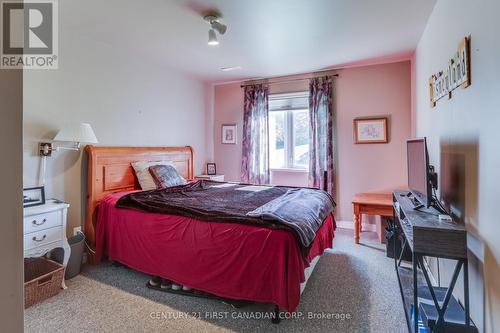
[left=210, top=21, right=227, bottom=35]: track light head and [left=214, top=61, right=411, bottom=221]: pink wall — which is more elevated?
[left=210, top=21, right=227, bottom=35]: track light head

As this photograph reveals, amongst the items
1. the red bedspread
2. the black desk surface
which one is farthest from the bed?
the black desk surface

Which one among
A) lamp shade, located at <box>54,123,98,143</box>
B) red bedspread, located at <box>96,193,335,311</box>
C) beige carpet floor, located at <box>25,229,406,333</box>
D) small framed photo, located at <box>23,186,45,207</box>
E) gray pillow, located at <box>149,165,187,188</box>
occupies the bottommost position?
beige carpet floor, located at <box>25,229,406,333</box>

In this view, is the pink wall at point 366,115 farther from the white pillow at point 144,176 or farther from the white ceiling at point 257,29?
the white pillow at point 144,176

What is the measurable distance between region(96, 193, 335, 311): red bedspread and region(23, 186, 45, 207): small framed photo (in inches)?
22.5

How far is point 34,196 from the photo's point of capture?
2.36 m

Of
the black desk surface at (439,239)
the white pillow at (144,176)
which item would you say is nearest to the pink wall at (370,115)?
the black desk surface at (439,239)

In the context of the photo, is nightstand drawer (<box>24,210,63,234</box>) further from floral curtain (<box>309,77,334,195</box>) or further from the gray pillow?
floral curtain (<box>309,77,334,195</box>)

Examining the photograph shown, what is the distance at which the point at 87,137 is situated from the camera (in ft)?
8.50

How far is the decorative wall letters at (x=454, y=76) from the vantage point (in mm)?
1551

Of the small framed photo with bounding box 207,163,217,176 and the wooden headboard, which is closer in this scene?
the wooden headboard

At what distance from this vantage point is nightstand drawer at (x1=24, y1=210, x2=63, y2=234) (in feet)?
7.06

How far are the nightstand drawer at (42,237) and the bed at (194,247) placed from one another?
0.41m

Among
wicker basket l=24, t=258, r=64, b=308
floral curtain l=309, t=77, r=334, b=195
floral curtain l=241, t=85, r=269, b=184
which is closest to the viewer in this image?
wicker basket l=24, t=258, r=64, b=308

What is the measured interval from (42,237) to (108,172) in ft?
3.01
